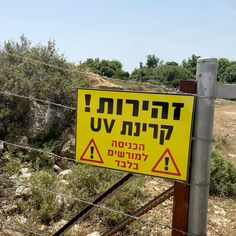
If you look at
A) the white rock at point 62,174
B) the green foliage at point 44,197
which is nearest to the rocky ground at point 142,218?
the white rock at point 62,174

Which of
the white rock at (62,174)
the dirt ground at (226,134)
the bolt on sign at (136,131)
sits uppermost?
the bolt on sign at (136,131)

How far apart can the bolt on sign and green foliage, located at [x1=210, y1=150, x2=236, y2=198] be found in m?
3.69

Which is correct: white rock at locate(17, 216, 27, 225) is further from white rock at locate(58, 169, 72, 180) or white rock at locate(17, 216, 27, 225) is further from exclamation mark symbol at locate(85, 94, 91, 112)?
exclamation mark symbol at locate(85, 94, 91, 112)

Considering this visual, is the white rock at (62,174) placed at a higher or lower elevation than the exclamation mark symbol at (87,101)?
lower

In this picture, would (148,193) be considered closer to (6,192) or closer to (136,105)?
(6,192)

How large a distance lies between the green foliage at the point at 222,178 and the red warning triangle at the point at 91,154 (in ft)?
12.1

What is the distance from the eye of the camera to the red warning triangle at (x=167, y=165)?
2037 mm

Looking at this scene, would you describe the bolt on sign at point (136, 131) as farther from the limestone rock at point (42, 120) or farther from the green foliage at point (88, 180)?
the limestone rock at point (42, 120)

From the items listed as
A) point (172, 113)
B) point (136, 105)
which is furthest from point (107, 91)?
point (172, 113)

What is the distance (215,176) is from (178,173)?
12.6 feet

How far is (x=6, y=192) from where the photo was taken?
5.11 m

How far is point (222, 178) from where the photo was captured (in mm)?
5637

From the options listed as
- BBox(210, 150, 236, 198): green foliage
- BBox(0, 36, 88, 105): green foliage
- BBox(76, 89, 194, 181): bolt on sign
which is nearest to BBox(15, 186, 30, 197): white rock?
BBox(0, 36, 88, 105): green foliage

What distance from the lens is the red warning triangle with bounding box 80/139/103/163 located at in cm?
227
